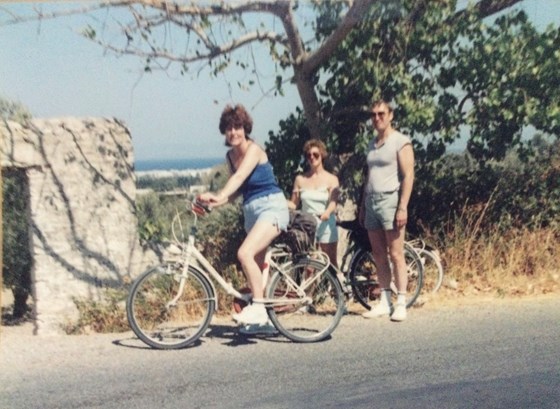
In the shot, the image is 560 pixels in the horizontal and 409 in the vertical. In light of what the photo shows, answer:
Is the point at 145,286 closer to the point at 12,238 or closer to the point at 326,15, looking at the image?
the point at 12,238

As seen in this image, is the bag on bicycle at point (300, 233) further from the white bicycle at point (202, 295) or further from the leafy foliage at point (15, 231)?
the leafy foliage at point (15, 231)

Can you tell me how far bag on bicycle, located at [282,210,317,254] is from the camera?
6148mm

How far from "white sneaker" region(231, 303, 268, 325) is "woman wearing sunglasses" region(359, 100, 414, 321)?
1.24 metres

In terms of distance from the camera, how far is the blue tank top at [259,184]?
5855 millimetres

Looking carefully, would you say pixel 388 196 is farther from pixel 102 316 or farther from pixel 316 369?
pixel 102 316

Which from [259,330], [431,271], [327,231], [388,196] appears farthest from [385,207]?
[431,271]

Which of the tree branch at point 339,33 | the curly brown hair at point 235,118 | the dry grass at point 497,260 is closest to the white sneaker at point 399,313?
the dry grass at point 497,260

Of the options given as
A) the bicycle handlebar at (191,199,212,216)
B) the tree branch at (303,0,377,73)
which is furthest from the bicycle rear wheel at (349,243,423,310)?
the tree branch at (303,0,377,73)

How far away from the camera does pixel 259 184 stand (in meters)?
5.87

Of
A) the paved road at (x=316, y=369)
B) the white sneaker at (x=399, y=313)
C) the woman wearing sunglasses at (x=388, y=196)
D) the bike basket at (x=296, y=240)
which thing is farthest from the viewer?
the white sneaker at (x=399, y=313)

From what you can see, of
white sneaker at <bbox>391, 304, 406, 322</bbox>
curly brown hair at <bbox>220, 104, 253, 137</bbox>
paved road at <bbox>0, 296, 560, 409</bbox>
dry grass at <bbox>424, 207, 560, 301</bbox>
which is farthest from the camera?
dry grass at <bbox>424, 207, 560, 301</bbox>

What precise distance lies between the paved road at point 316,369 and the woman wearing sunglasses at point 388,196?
1.23 feet

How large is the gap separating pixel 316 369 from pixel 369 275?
208 cm

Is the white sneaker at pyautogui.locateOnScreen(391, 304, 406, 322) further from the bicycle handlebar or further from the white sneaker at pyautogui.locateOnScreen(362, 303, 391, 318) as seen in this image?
the bicycle handlebar
